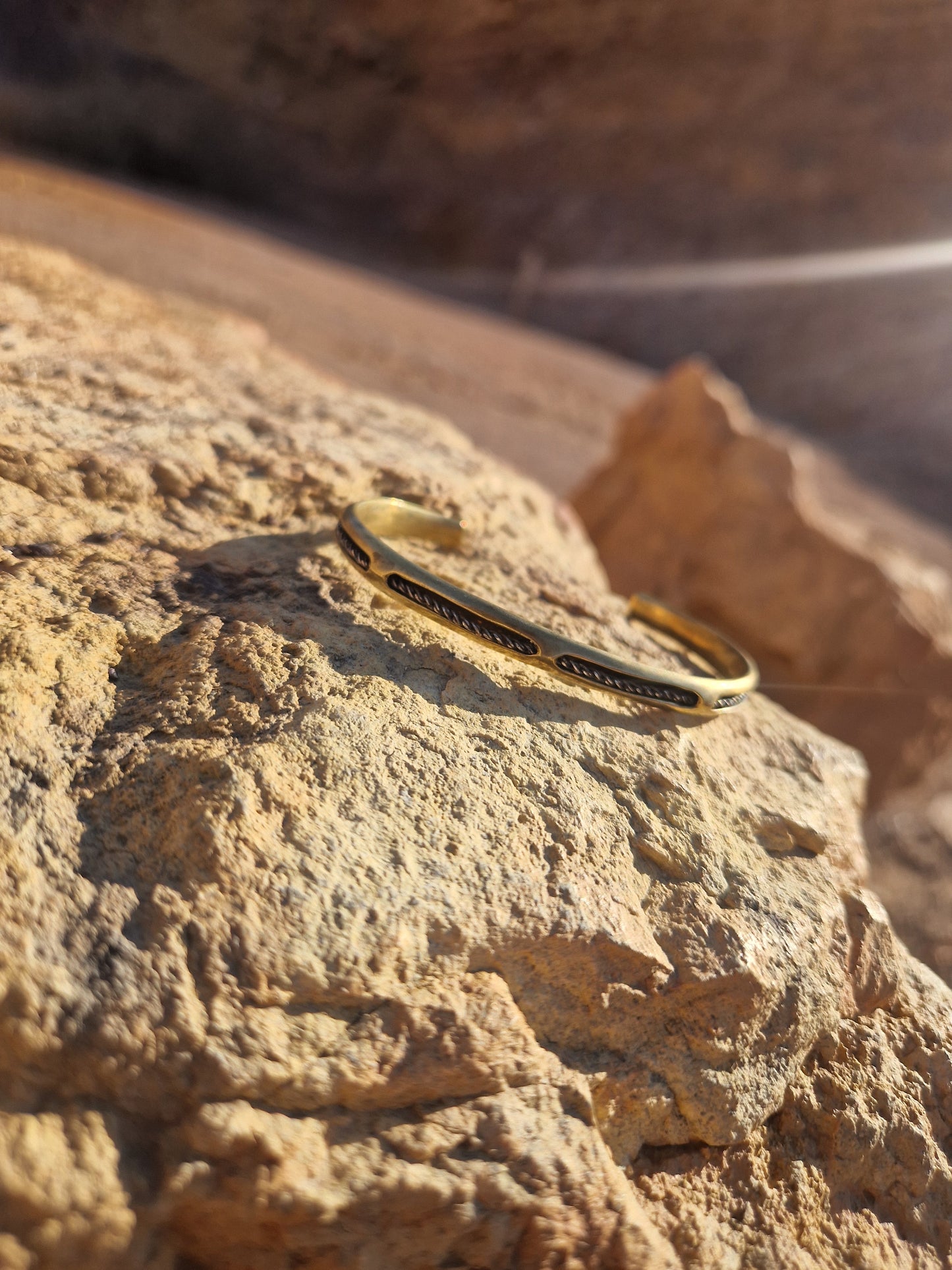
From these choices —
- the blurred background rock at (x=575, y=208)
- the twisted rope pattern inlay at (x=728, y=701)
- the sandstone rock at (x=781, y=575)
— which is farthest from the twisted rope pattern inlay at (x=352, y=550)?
the sandstone rock at (x=781, y=575)

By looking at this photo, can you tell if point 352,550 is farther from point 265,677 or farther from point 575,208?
point 575,208

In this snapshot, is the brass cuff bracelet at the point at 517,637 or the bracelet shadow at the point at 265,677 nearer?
the bracelet shadow at the point at 265,677

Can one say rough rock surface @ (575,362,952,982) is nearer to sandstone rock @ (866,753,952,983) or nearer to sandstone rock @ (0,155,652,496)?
sandstone rock @ (866,753,952,983)

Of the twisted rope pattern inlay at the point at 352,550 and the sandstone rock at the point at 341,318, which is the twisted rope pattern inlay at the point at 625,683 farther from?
the sandstone rock at the point at 341,318

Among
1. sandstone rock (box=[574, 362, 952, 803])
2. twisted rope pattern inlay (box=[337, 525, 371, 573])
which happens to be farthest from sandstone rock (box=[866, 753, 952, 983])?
twisted rope pattern inlay (box=[337, 525, 371, 573])

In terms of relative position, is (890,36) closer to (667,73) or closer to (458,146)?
(667,73)

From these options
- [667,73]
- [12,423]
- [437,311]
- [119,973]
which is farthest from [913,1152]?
[437,311]
